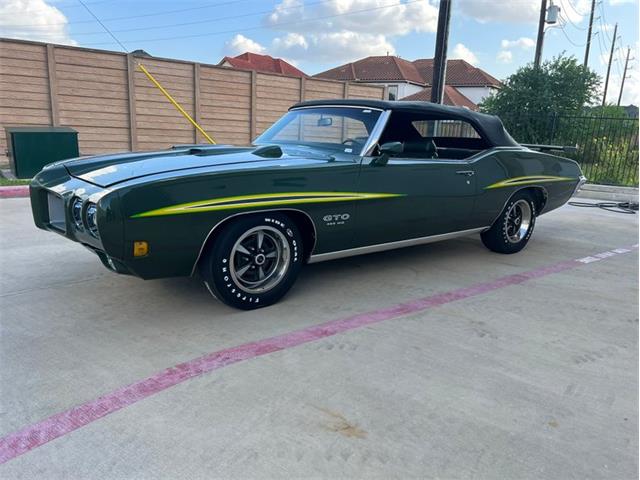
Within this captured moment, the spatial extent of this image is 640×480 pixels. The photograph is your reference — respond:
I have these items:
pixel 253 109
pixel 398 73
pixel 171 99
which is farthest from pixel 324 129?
pixel 398 73

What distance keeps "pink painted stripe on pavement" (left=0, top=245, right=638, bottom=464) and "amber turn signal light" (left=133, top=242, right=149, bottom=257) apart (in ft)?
2.32

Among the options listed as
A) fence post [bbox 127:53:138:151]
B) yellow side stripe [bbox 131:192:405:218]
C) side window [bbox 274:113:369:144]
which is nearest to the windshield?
side window [bbox 274:113:369:144]

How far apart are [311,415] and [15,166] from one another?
29.9 feet

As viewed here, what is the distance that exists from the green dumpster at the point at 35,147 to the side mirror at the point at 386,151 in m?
7.66

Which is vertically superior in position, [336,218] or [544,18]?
[544,18]

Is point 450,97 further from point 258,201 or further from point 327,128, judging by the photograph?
point 258,201

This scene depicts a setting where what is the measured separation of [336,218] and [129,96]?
10199mm

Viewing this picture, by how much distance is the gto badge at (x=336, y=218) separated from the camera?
3823 millimetres

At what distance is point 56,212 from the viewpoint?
12.1 ft

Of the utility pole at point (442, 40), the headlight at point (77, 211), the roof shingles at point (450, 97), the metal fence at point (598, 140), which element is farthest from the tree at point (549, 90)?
the roof shingles at point (450, 97)

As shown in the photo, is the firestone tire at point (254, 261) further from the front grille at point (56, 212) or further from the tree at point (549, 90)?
the tree at point (549, 90)

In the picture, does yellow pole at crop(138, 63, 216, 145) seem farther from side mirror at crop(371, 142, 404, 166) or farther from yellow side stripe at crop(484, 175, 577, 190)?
side mirror at crop(371, 142, 404, 166)

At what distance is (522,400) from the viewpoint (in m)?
2.64

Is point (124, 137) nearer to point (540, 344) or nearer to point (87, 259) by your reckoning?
point (87, 259)
